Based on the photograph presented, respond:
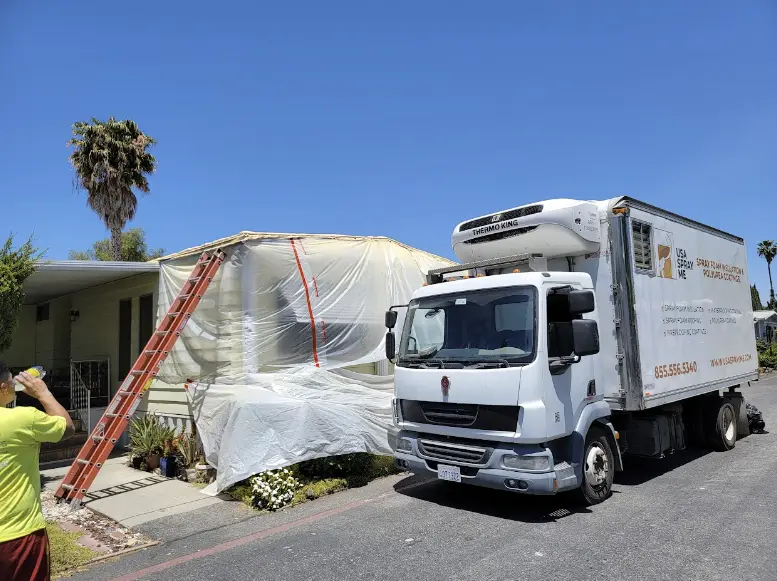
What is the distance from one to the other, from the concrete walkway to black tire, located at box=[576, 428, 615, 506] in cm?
439

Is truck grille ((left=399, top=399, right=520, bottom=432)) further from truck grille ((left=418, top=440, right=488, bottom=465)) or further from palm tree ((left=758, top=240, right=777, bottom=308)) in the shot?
palm tree ((left=758, top=240, right=777, bottom=308))

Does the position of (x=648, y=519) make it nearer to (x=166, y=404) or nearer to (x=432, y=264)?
(x=432, y=264)

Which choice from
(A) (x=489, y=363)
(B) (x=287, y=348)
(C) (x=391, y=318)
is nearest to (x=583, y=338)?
(A) (x=489, y=363)

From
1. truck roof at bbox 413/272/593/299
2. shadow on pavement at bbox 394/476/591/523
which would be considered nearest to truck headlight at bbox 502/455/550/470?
shadow on pavement at bbox 394/476/591/523

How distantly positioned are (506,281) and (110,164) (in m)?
17.6

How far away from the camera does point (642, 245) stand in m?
6.68

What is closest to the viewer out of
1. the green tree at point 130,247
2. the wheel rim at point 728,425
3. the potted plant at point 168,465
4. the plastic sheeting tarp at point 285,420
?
the plastic sheeting tarp at point 285,420

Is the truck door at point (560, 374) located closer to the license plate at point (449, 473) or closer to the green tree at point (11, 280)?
the license plate at point (449, 473)

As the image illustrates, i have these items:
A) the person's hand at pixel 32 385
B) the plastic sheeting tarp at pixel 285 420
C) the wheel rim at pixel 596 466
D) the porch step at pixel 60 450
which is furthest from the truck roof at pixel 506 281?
the porch step at pixel 60 450

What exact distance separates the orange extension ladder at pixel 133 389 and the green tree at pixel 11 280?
1662 mm

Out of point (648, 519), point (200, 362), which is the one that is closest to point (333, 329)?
point (200, 362)

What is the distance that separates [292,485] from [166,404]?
14.2 feet

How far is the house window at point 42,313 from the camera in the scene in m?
14.6

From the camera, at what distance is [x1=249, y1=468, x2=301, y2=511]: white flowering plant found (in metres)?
6.53
